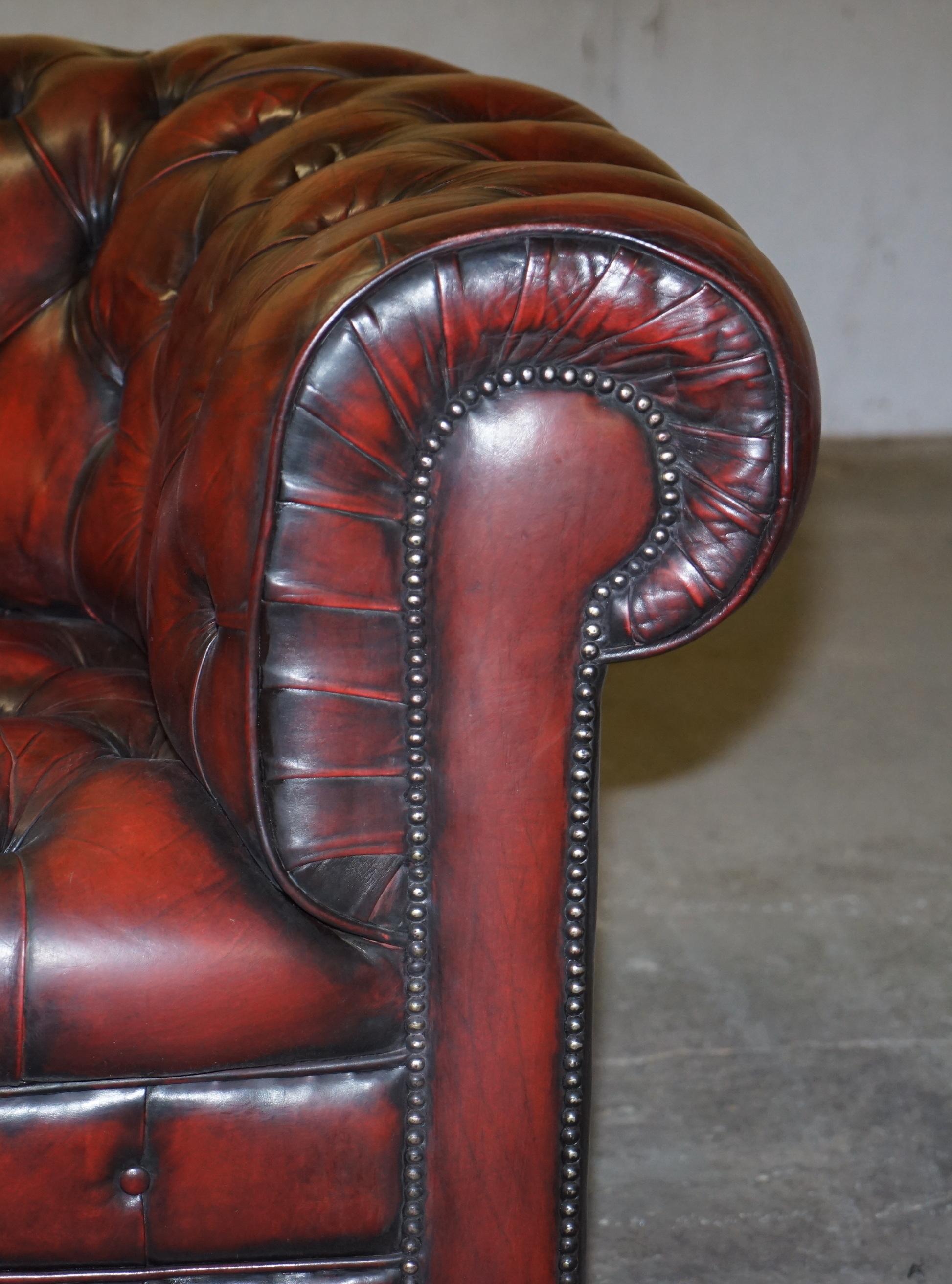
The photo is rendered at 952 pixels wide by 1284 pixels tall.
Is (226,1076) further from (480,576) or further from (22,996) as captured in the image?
(480,576)

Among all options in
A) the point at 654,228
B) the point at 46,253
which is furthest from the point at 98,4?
the point at 654,228

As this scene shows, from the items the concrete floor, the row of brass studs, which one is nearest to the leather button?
the row of brass studs

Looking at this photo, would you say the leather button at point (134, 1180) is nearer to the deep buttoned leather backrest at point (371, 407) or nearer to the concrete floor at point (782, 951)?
the deep buttoned leather backrest at point (371, 407)

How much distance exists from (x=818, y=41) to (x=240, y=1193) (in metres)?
3.28

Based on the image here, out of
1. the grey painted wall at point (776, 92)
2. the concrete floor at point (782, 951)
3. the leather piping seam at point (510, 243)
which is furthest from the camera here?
the grey painted wall at point (776, 92)

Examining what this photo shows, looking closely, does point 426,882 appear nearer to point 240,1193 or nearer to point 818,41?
point 240,1193

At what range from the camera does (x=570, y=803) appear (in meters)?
0.84

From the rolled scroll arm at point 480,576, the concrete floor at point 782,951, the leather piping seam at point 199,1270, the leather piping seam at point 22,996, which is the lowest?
the concrete floor at point 782,951

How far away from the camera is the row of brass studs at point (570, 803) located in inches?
30.7

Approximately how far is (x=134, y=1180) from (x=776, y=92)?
3229mm

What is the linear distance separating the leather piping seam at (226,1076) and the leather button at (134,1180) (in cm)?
5

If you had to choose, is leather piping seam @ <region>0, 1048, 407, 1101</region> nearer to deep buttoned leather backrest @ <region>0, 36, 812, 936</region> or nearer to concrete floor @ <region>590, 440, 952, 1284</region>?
deep buttoned leather backrest @ <region>0, 36, 812, 936</region>

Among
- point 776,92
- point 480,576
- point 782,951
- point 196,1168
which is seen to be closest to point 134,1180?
point 196,1168

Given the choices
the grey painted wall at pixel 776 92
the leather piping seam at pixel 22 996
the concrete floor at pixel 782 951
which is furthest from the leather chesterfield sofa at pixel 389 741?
the grey painted wall at pixel 776 92
